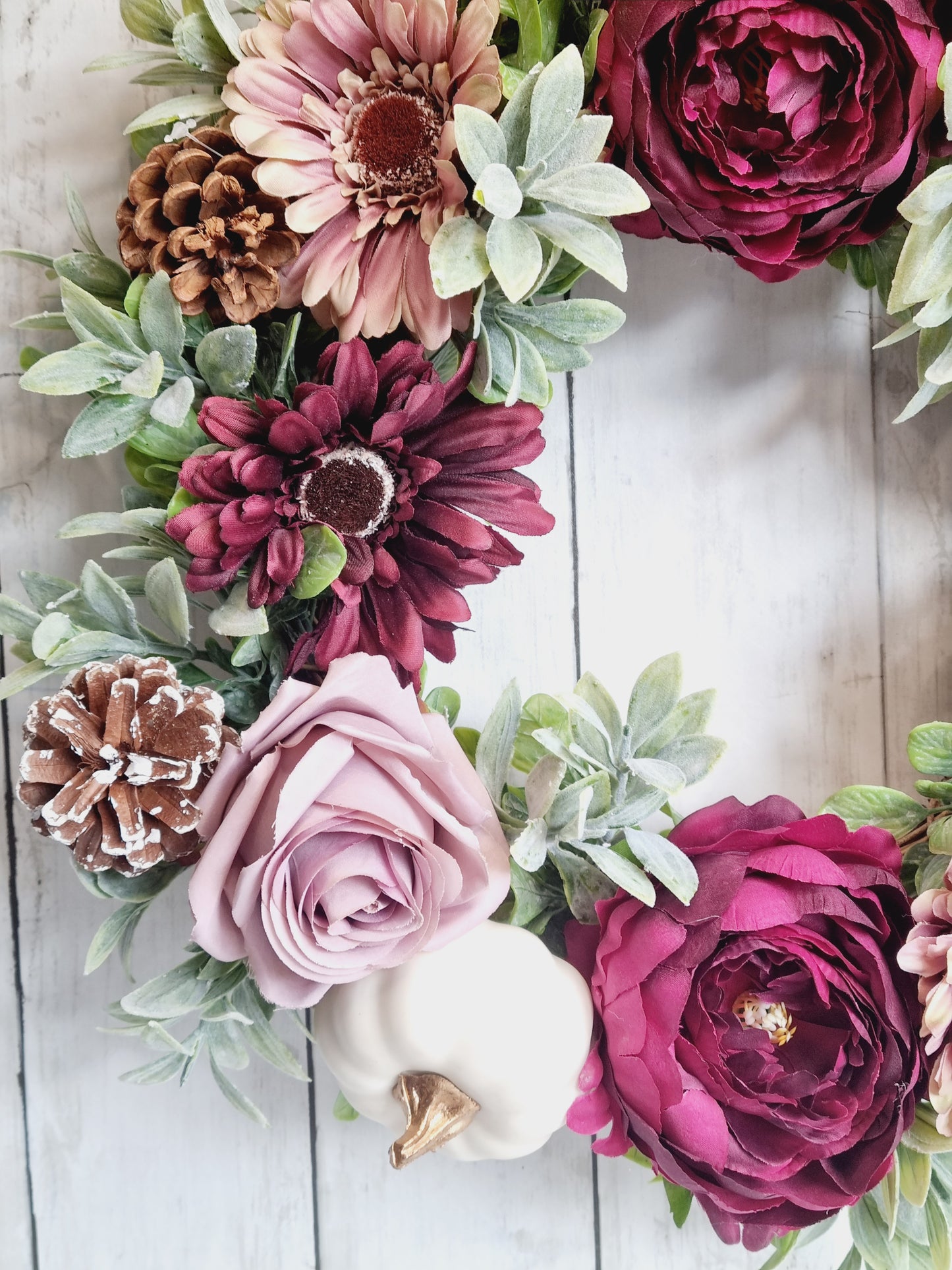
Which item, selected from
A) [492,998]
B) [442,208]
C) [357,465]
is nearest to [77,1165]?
[492,998]

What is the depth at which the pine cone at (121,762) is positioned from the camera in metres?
0.50

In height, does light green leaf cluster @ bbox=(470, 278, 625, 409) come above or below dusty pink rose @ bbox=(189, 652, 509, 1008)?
above

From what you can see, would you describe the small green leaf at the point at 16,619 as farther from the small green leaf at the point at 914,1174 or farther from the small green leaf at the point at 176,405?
the small green leaf at the point at 914,1174

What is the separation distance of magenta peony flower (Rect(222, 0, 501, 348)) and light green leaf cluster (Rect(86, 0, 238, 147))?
0.8 inches

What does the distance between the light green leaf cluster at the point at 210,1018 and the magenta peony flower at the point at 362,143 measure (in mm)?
403

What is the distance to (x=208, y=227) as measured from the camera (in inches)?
21.5

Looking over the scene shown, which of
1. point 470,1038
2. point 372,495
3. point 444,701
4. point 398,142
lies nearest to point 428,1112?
point 470,1038

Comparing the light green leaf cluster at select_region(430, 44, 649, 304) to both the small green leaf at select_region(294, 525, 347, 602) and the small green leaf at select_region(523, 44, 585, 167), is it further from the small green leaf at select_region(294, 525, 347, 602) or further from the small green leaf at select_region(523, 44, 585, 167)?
the small green leaf at select_region(294, 525, 347, 602)

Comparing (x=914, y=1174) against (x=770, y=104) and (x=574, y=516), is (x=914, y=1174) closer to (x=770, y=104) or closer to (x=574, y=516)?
(x=574, y=516)

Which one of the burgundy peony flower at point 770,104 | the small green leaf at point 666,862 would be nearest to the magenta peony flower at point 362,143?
the burgundy peony flower at point 770,104

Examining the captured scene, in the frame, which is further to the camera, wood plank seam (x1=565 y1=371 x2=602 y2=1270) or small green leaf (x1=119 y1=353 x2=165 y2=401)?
wood plank seam (x1=565 y1=371 x2=602 y2=1270)

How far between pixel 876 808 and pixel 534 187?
0.44 metres

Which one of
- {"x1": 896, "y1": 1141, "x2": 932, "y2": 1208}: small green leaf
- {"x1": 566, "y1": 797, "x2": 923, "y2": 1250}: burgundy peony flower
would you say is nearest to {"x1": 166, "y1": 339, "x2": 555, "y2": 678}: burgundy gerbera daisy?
{"x1": 566, "y1": 797, "x2": 923, "y2": 1250}: burgundy peony flower

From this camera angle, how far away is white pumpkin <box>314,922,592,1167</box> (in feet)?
1.84
